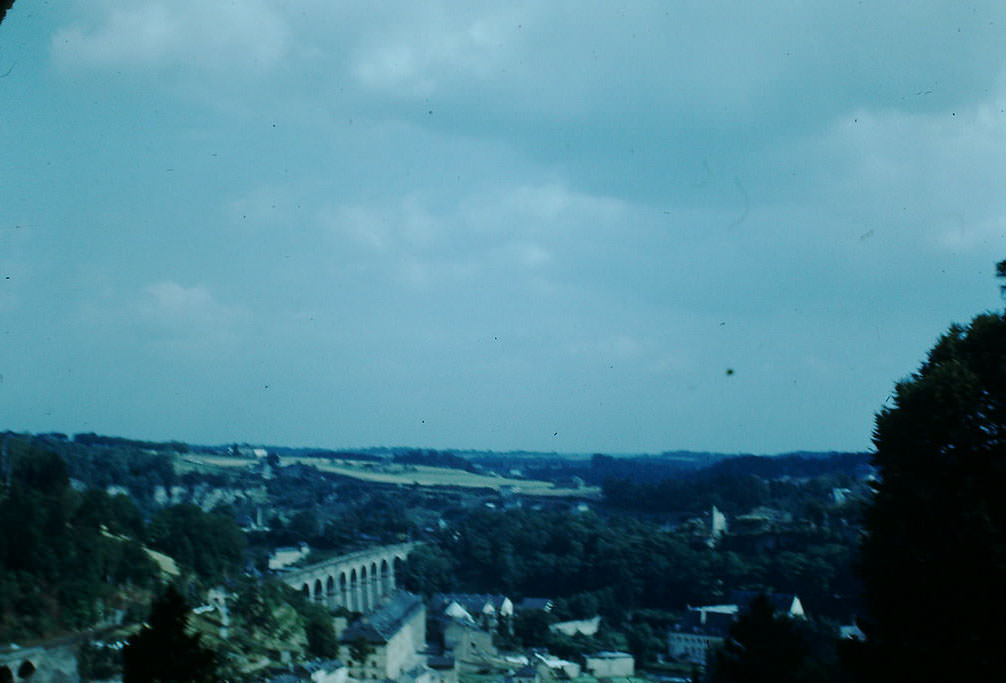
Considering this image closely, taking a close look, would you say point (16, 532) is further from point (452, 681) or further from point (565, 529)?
point (565, 529)

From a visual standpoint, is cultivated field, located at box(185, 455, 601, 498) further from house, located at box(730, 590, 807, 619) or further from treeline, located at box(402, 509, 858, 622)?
house, located at box(730, 590, 807, 619)

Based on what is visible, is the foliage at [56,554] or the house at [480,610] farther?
the house at [480,610]

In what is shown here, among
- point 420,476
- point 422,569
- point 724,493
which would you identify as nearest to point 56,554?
point 422,569

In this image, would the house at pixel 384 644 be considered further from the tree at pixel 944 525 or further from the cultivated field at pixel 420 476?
the cultivated field at pixel 420 476

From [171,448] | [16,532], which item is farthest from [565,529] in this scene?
[171,448]

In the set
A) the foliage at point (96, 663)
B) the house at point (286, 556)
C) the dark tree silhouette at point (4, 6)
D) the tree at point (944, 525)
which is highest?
the dark tree silhouette at point (4, 6)

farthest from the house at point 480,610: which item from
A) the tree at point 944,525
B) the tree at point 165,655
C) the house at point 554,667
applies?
the tree at point 944,525

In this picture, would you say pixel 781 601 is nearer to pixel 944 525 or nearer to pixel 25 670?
pixel 25 670
